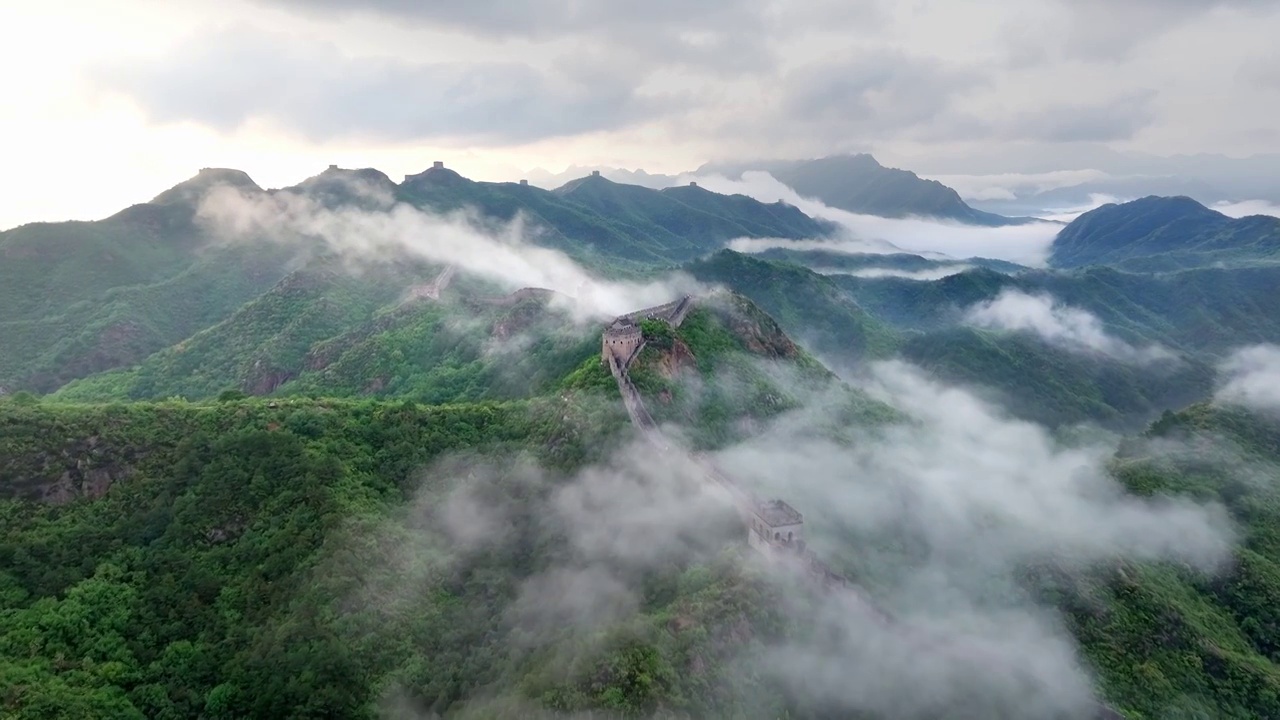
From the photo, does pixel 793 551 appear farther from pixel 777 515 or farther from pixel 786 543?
pixel 777 515

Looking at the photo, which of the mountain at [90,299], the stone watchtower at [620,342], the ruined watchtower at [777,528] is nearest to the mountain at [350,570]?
the ruined watchtower at [777,528]

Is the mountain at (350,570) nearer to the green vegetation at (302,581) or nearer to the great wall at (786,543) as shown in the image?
the green vegetation at (302,581)

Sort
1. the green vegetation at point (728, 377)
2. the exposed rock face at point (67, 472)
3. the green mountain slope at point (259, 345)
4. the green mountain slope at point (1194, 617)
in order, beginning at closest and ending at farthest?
the exposed rock face at point (67, 472) → the green mountain slope at point (1194, 617) → the green vegetation at point (728, 377) → the green mountain slope at point (259, 345)

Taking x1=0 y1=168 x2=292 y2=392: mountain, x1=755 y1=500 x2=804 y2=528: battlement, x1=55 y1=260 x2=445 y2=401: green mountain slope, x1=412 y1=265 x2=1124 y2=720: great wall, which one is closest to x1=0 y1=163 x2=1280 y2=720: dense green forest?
x1=412 y1=265 x2=1124 y2=720: great wall

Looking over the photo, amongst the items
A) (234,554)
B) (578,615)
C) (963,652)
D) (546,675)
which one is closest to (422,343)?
(234,554)

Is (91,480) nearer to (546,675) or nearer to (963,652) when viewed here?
(546,675)

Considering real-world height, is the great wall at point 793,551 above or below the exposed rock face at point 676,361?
below

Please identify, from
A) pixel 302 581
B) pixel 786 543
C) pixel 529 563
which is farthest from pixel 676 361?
pixel 302 581
